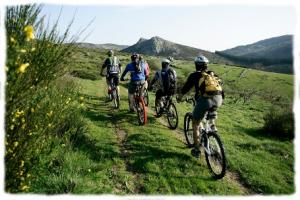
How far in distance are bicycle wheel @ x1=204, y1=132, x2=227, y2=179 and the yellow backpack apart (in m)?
1.09

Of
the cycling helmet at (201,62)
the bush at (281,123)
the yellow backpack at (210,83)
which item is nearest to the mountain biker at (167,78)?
the cycling helmet at (201,62)

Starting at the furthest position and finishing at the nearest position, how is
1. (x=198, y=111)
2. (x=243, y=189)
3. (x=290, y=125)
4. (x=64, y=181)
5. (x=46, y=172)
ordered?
(x=290, y=125) < (x=198, y=111) < (x=243, y=189) < (x=46, y=172) < (x=64, y=181)

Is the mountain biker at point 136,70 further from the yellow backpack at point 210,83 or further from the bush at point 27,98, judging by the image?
the bush at point 27,98

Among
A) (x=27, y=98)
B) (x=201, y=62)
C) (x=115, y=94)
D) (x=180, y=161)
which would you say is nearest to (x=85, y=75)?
(x=115, y=94)

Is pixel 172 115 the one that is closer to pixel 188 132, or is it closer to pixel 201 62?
pixel 188 132

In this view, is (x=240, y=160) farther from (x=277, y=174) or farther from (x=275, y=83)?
(x=275, y=83)

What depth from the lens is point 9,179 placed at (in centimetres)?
582

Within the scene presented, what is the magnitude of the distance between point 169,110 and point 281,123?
5259mm

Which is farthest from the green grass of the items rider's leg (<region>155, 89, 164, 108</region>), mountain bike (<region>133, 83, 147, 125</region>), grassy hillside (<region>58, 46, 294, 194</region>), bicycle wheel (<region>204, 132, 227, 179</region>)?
rider's leg (<region>155, 89, 164, 108</region>)

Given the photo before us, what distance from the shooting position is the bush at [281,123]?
14.9 m

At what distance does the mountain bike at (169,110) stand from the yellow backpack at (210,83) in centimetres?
453

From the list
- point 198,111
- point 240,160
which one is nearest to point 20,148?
point 198,111

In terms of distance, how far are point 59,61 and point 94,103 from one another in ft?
35.6

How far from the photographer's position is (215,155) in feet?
28.8
